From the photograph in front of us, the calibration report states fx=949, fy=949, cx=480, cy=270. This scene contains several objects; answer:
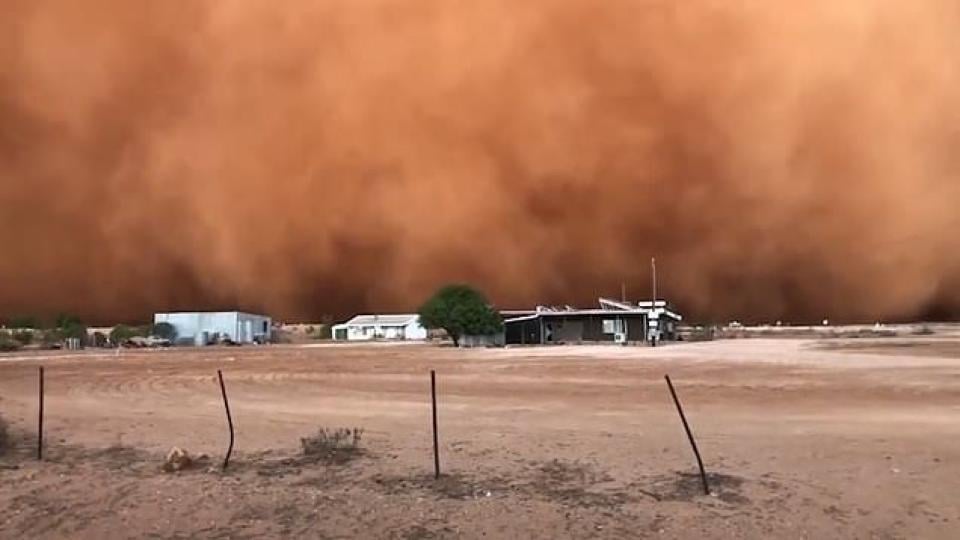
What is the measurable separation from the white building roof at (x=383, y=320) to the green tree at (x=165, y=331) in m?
16.5

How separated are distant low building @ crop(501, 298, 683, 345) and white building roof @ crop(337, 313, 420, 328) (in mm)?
24059

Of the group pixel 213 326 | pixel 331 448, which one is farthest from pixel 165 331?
pixel 331 448

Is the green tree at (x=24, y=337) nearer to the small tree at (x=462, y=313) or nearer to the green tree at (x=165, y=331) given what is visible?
the green tree at (x=165, y=331)

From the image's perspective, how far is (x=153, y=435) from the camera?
9.90m

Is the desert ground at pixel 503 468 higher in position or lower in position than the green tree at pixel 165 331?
lower

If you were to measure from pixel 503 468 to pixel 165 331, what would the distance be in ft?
205

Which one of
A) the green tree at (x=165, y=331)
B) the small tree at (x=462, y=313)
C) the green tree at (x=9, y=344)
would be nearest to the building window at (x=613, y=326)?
the small tree at (x=462, y=313)

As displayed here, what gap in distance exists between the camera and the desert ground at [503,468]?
5.72 m

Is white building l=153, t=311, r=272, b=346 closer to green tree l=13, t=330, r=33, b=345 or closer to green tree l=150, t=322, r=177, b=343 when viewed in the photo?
green tree l=150, t=322, r=177, b=343

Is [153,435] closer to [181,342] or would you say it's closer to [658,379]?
[658,379]

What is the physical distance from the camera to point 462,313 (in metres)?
50.2

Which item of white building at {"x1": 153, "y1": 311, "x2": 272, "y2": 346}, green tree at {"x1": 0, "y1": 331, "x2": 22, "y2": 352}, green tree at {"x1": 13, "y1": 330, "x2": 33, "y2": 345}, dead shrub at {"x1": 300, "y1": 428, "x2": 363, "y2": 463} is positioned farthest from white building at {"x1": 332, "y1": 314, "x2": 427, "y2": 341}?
dead shrub at {"x1": 300, "y1": 428, "x2": 363, "y2": 463}

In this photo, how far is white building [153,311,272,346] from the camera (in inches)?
2581

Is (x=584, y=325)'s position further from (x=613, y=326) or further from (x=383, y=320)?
(x=383, y=320)
